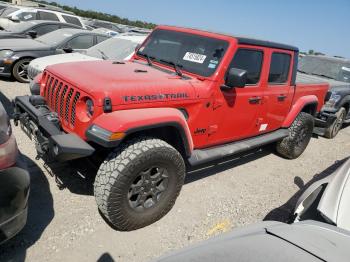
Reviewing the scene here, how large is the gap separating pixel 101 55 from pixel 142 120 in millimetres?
4755

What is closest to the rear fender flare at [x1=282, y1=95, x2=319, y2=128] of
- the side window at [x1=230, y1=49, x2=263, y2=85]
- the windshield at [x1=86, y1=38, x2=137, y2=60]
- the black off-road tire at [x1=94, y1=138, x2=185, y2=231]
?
the side window at [x1=230, y1=49, x2=263, y2=85]

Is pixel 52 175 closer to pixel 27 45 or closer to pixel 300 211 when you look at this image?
pixel 300 211

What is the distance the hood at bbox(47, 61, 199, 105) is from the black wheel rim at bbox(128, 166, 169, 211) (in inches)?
28.1

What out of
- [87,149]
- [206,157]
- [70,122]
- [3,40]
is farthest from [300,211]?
[3,40]

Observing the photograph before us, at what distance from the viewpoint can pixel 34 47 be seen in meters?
8.00

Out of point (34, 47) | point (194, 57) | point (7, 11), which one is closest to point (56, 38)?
point (34, 47)

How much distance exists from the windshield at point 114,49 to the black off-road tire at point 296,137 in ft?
12.1

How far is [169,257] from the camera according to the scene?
1762 mm

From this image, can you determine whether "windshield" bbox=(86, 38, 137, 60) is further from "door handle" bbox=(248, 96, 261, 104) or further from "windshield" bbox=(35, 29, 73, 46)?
"door handle" bbox=(248, 96, 261, 104)

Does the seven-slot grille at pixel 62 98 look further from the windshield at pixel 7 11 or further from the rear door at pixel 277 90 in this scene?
the windshield at pixel 7 11

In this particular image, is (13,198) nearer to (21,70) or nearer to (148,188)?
(148,188)

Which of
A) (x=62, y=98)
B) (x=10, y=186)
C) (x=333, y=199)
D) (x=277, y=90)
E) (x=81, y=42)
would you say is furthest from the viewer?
(x=81, y=42)

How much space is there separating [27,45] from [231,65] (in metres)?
6.31

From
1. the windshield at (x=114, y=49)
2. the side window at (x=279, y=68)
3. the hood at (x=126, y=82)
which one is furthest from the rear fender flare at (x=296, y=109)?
the windshield at (x=114, y=49)
